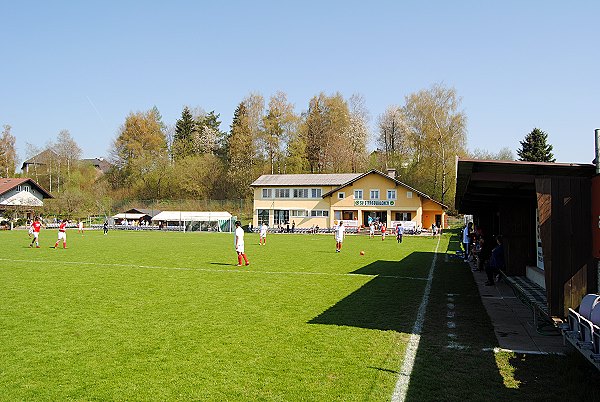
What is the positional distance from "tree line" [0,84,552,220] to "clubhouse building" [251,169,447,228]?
556 centimetres

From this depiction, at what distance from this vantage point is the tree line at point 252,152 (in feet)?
202

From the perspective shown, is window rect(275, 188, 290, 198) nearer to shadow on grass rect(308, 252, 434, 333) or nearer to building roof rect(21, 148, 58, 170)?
building roof rect(21, 148, 58, 170)

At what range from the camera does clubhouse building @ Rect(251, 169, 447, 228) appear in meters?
59.1

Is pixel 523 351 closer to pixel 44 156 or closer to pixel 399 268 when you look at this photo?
pixel 399 268

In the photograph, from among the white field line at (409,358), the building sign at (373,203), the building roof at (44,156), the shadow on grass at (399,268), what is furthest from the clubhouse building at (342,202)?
the white field line at (409,358)

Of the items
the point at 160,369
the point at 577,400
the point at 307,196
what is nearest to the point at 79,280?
the point at 160,369

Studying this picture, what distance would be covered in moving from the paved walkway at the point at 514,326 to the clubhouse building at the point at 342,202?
43046 mm

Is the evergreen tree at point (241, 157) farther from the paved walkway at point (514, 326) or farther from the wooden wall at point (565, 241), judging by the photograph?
the wooden wall at point (565, 241)

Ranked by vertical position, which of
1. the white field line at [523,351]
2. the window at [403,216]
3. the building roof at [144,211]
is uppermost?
the building roof at [144,211]

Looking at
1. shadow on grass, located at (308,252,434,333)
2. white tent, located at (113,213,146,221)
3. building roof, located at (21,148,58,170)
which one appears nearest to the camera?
shadow on grass, located at (308,252,434,333)

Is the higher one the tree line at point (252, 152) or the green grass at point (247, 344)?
the tree line at point (252, 152)

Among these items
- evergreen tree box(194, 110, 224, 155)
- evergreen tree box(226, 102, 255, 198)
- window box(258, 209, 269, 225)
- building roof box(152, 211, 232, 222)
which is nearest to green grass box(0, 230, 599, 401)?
building roof box(152, 211, 232, 222)

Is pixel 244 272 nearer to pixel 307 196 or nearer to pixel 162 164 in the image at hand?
pixel 307 196

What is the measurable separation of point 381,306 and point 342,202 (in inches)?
2006
